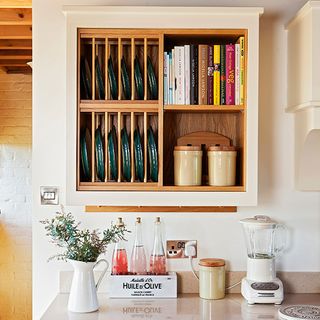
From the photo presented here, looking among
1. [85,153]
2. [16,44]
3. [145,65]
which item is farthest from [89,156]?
[16,44]

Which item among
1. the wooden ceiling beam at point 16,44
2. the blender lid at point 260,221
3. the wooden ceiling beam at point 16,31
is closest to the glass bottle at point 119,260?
the blender lid at point 260,221

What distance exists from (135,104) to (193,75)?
275 mm

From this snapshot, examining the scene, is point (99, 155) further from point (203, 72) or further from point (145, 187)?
point (203, 72)

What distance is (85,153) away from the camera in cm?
242

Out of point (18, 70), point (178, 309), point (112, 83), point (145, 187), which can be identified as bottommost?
point (178, 309)

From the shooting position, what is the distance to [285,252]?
2637 mm

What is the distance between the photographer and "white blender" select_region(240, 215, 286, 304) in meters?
2.40

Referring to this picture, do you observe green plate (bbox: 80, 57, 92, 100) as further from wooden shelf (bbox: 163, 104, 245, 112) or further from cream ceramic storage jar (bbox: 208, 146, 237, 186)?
cream ceramic storage jar (bbox: 208, 146, 237, 186)

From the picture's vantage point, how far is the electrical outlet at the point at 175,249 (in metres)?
2.61

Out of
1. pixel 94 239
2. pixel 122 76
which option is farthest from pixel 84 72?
pixel 94 239

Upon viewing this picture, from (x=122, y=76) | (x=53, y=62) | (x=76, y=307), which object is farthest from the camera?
(x=53, y=62)

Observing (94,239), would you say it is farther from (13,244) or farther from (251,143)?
(13,244)

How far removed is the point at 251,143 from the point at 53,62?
0.95 m

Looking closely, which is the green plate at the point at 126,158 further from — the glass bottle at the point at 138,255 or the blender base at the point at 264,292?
the blender base at the point at 264,292
